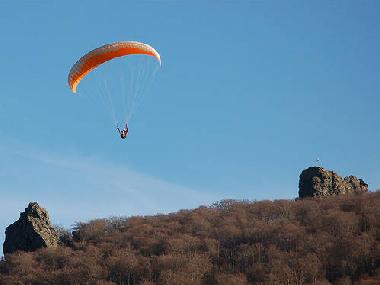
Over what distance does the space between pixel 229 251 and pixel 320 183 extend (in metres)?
24.1

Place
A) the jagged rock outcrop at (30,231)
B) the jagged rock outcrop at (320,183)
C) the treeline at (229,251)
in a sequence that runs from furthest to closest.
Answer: the jagged rock outcrop at (320,183)
the jagged rock outcrop at (30,231)
the treeline at (229,251)

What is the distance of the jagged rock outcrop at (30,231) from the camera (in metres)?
80.2

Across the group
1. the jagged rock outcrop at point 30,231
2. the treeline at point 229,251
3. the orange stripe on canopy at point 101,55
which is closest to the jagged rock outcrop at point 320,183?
the treeline at point 229,251

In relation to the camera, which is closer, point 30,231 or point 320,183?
point 30,231

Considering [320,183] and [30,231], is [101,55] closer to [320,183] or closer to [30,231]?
[30,231]

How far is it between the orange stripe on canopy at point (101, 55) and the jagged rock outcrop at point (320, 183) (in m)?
54.4

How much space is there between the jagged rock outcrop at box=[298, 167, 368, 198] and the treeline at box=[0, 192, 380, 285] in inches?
161

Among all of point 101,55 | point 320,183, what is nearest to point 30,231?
point 101,55

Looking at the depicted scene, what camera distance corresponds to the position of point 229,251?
81.0 m

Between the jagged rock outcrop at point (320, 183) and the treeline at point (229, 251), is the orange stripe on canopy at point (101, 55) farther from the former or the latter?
the jagged rock outcrop at point (320, 183)

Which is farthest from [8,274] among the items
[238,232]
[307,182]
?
[307,182]

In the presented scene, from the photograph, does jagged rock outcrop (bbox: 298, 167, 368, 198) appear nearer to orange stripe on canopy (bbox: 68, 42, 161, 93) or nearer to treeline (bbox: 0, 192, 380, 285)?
treeline (bbox: 0, 192, 380, 285)

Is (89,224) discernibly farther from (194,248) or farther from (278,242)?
(278,242)

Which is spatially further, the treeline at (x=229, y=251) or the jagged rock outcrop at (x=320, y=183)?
the jagged rock outcrop at (x=320, y=183)
